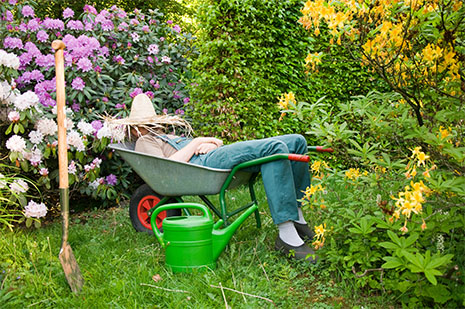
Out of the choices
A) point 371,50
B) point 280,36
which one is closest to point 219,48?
point 280,36

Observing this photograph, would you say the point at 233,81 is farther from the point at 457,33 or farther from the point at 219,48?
the point at 457,33

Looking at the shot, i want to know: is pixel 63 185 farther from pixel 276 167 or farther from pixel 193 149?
pixel 276 167

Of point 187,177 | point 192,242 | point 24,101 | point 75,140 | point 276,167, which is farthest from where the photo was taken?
point 75,140

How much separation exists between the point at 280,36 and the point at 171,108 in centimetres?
138

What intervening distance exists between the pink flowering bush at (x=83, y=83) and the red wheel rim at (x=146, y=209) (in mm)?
524

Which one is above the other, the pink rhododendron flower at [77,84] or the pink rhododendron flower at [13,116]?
the pink rhododendron flower at [77,84]

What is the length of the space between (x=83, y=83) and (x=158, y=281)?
2.08 metres

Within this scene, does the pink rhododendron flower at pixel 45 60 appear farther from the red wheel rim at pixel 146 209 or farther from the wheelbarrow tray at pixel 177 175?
the red wheel rim at pixel 146 209

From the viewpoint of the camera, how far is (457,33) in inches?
66.3

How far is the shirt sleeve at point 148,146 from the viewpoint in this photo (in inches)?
106

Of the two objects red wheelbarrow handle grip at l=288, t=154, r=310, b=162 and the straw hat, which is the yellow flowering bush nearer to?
red wheelbarrow handle grip at l=288, t=154, r=310, b=162

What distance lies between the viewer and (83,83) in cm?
348

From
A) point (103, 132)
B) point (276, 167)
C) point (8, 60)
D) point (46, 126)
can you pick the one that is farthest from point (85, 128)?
point (276, 167)

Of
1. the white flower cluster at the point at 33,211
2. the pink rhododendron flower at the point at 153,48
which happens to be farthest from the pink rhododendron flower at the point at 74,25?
the white flower cluster at the point at 33,211
